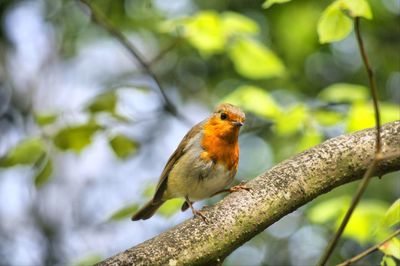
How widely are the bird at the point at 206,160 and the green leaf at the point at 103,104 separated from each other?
1.88 feet

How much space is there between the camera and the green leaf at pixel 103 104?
372 centimetres

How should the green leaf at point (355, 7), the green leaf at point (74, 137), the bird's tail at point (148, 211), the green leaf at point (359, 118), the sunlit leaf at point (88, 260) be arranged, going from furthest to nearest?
the bird's tail at point (148, 211) < the sunlit leaf at point (88, 260) < the green leaf at point (74, 137) < the green leaf at point (359, 118) < the green leaf at point (355, 7)

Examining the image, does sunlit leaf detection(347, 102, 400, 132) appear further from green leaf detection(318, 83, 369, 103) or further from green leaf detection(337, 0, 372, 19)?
green leaf detection(337, 0, 372, 19)

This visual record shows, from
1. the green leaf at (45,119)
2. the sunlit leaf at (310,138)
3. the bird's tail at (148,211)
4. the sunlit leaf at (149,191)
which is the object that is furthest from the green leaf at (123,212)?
the sunlit leaf at (310,138)

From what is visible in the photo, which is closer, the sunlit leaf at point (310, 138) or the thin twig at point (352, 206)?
the thin twig at point (352, 206)

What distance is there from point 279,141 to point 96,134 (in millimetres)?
2781

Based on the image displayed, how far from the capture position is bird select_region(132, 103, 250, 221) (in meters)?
3.89

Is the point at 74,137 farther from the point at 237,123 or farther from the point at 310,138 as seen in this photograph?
the point at 310,138

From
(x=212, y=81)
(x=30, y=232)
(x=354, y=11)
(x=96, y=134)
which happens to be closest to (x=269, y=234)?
(x=212, y=81)

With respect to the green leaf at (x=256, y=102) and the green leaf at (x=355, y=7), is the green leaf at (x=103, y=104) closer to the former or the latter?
the green leaf at (x=256, y=102)

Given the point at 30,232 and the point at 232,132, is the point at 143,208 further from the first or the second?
the point at 30,232

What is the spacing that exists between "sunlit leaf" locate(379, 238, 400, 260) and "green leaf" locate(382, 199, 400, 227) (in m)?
0.11

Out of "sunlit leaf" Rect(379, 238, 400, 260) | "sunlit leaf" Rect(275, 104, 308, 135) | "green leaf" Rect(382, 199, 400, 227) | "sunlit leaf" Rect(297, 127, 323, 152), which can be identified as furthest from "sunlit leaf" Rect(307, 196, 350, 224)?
"green leaf" Rect(382, 199, 400, 227)

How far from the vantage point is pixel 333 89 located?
13.6ft
